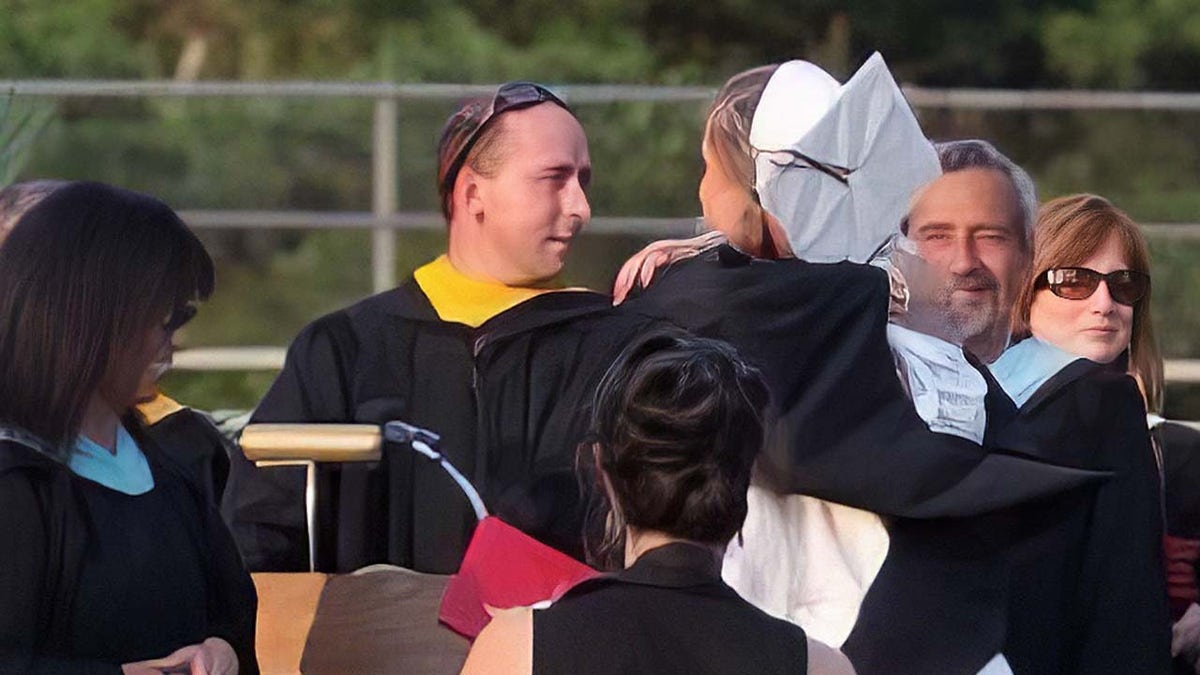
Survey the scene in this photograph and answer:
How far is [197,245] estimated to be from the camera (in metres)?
2.36

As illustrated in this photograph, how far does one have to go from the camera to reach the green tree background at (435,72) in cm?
994

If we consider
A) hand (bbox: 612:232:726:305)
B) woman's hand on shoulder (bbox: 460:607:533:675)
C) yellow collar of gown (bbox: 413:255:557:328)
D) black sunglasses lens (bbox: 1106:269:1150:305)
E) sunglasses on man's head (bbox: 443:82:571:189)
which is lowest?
woman's hand on shoulder (bbox: 460:607:533:675)

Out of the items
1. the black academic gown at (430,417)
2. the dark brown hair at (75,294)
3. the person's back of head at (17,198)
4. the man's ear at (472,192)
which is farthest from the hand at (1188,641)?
the person's back of head at (17,198)

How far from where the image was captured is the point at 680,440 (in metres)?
2.10

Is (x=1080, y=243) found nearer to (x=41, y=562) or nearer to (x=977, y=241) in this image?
(x=977, y=241)

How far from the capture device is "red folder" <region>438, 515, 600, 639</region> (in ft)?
8.23

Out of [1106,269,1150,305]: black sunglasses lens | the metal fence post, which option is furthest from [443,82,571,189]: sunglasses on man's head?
the metal fence post

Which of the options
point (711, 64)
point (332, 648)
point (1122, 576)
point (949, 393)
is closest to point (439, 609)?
point (332, 648)

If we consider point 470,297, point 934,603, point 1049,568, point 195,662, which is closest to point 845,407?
point 934,603

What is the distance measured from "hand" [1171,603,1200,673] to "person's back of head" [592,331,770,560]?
1.09m

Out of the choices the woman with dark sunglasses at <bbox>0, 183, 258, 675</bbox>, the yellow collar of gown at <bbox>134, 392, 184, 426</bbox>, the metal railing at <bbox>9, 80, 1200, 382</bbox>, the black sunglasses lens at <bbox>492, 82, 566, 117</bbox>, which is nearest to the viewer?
the woman with dark sunglasses at <bbox>0, 183, 258, 675</bbox>

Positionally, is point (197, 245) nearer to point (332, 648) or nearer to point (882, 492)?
point (332, 648)

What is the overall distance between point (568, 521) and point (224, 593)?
A: 0.61 meters

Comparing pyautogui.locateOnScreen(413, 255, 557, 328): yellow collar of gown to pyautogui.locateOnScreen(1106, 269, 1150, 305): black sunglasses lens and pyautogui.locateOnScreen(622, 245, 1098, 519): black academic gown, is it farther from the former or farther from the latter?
pyautogui.locateOnScreen(1106, 269, 1150, 305): black sunglasses lens
